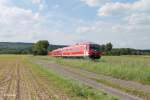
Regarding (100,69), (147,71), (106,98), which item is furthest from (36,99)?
(100,69)

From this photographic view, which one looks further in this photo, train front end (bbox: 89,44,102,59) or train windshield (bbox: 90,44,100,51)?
train windshield (bbox: 90,44,100,51)

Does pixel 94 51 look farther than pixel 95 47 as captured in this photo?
No

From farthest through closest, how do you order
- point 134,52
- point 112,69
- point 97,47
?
1. point 134,52
2. point 97,47
3. point 112,69

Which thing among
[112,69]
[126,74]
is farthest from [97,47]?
[126,74]

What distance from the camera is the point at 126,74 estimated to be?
25.9m

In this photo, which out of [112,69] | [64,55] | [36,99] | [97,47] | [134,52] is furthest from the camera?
[134,52]

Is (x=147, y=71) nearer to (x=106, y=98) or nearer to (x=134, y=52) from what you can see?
(x=106, y=98)

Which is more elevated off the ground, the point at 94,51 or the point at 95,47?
the point at 95,47

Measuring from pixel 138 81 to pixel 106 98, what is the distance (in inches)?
349

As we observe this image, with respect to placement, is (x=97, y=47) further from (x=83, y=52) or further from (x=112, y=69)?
(x=112, y=69)

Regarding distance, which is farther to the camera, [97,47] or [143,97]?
[97,47]

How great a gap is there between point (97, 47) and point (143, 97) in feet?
125

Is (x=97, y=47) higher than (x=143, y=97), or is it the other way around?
(x=97, y=47)

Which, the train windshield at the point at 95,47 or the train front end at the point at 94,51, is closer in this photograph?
the train front end at the point at 94,51
